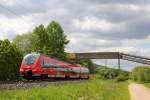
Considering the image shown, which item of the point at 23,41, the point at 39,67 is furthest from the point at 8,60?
the point at 23,41

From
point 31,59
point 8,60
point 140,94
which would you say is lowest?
point 140,94

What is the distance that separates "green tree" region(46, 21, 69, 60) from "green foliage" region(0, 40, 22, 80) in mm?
33954

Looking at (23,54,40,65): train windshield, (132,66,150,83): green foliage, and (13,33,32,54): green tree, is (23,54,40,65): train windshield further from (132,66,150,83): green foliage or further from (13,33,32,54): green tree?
(13,33,32,54): green tree

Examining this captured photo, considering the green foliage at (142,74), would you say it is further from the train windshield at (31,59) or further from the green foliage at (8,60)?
the train windshield at (31,59)

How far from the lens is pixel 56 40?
4200 inches

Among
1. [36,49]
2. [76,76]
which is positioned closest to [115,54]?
[36,49]

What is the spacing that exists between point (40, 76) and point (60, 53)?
5367 cm

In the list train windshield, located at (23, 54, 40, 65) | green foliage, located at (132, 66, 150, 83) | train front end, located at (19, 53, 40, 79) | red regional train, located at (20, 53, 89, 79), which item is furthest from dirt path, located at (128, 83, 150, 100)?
green foliage, located at (132, 66, 150, 83)

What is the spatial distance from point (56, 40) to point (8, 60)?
4108 centimetres

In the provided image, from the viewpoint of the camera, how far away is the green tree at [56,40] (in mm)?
104062

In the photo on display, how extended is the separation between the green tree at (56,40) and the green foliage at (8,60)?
33954 millimetres

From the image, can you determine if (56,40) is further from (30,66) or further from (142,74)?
(30,66)

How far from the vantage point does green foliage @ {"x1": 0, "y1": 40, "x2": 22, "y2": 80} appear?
6334cm

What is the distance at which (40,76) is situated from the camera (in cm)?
5119
